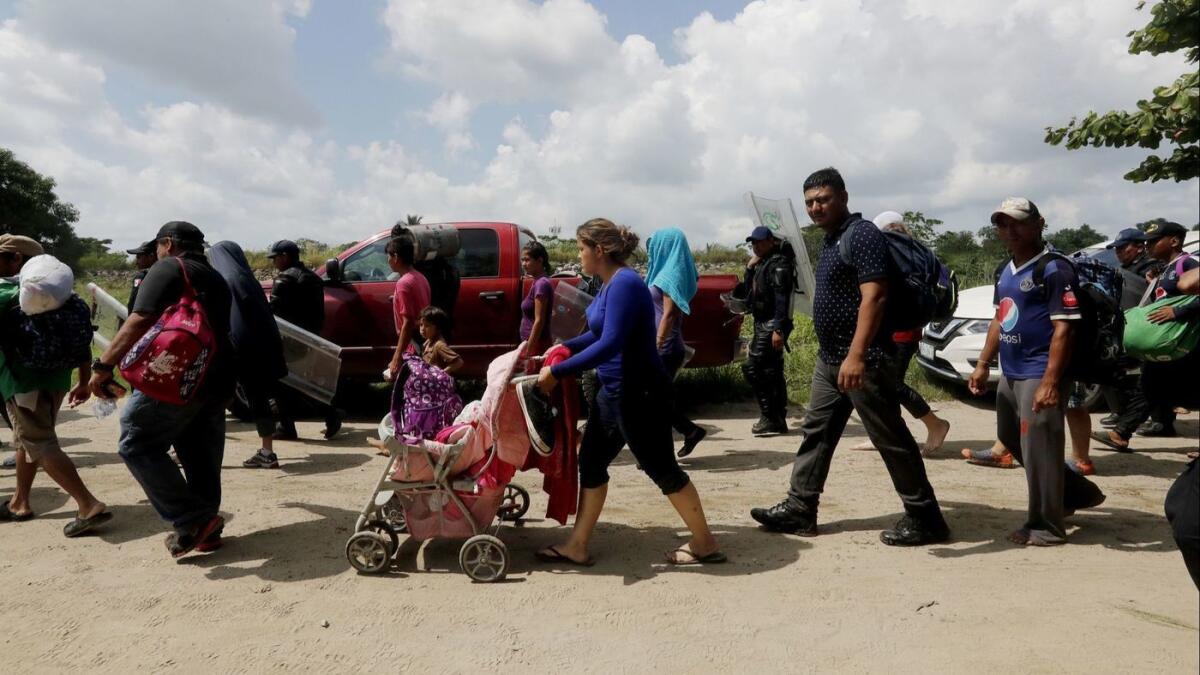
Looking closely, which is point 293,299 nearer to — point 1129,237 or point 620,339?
point 620,339

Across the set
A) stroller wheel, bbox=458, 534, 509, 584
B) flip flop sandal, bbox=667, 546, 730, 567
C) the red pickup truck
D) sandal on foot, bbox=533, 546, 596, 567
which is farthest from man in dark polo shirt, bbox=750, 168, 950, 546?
the red pickup truck

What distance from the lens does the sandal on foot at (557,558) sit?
439 cm

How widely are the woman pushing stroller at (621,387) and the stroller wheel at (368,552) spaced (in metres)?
0.90

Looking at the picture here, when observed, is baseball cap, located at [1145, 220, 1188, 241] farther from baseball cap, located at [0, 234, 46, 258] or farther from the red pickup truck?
baseball cap, located at [0, 234, 46, 258]

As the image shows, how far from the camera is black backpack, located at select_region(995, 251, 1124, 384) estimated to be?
14.4ft

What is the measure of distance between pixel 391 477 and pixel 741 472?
2.98 metres

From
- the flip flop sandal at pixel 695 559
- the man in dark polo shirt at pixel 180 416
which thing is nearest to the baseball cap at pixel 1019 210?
the flip flop sandal at pixel 695 559

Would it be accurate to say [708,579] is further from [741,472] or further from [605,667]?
[741,472]

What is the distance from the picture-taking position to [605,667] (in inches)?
128

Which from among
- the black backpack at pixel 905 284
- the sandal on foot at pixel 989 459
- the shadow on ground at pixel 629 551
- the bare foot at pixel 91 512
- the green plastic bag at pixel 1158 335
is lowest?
the shadow on ground at pixel 629 551

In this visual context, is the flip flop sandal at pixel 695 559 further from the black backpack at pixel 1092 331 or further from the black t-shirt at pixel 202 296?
the black t-shirt at pixel 202 296

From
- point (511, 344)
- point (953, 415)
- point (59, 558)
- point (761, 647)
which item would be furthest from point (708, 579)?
point (953, 415)

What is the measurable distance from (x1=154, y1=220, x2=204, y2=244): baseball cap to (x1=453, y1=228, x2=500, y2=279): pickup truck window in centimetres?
403

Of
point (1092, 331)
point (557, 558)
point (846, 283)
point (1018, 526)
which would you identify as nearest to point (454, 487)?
point (557, 558)
